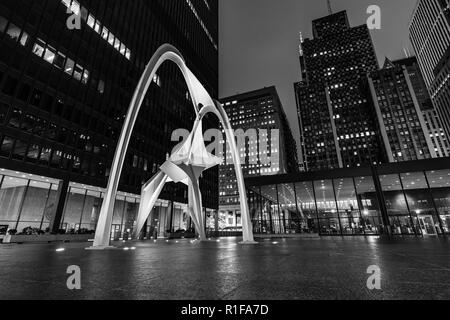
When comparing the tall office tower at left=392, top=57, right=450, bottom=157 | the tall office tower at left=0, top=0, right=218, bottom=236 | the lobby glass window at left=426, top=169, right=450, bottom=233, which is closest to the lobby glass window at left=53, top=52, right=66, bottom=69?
the tall office tower at left=0, top=0, right=218, bottom=236

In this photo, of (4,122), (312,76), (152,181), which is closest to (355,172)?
(152,181)

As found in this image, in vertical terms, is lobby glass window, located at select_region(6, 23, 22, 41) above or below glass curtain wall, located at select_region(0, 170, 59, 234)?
above

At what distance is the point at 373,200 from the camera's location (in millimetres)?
32344

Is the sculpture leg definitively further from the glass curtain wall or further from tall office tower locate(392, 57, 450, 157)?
tall office tower locate(392, 57, 450, 157)

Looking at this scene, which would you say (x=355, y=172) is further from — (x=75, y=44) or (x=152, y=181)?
(x=75, y=44)

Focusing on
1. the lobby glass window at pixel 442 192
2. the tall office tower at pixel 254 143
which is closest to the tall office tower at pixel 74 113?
the lobby glass window at pixel 442 192

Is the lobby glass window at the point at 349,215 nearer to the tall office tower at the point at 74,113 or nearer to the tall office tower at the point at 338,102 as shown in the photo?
the tall office tower at the point at 74,113

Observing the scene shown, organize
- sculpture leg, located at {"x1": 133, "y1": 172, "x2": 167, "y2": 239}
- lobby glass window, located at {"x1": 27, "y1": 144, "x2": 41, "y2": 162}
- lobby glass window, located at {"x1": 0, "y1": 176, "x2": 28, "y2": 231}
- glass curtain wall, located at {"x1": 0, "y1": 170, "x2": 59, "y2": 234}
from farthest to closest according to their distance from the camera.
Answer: lobby glass window, located at {"x1": 27, "y1": 144, "x2": 41, "y2": 162}
glass curtain wall, located at {"x1": 0, "y1": 170, "x2": 59, "y2": 234}
lobby glass window, located at {"x1": 0, "y1": 176, "x2": 28, "y2": 231}
sculpture leg, located at {"x1": 133, "y1": 172, "x2": 167, "y2": 239}

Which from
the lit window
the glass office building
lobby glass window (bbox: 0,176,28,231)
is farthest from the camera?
the glass office building

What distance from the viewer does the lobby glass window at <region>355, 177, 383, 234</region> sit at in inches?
1187

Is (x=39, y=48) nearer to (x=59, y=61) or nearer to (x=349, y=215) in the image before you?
(x=59, y=61)

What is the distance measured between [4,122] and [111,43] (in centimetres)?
2052

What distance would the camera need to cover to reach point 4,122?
75.2ft

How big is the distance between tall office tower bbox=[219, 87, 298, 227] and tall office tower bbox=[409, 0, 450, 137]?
77769mm
